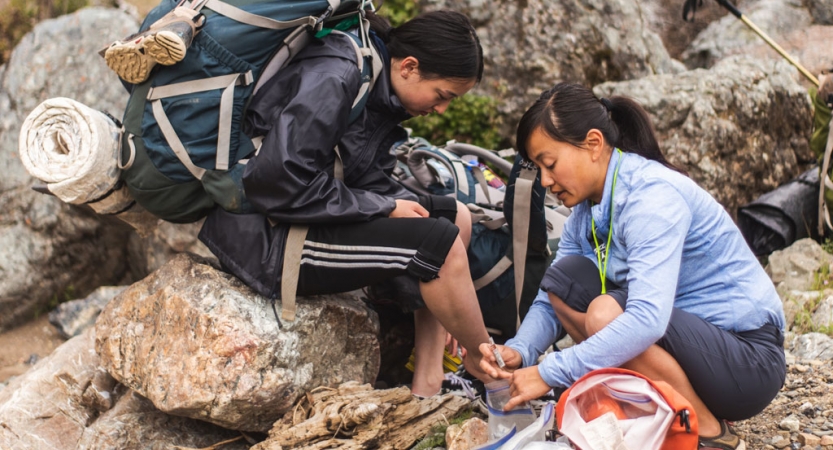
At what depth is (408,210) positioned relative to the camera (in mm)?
3525

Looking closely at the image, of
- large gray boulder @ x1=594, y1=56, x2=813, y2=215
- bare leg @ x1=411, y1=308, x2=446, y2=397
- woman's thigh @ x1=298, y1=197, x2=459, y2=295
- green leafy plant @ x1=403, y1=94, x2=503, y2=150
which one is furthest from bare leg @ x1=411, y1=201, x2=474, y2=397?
green leafy plant @ x1=403, y1=94, x2=503, y2=150

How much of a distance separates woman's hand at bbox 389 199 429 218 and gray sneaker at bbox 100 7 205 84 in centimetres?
114

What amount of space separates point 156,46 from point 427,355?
2.02 metres

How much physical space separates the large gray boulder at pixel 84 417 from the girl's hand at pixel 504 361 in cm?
152

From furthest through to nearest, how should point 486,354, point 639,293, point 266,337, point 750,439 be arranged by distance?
point 266,337 < point 750,439 < point 486,354 < point 639,293

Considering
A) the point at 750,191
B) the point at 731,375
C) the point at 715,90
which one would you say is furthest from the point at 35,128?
the point at 750,191

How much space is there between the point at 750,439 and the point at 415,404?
147 centimetres

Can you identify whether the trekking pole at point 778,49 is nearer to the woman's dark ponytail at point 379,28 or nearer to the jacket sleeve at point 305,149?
the woman's dark ponytail at point 379,28

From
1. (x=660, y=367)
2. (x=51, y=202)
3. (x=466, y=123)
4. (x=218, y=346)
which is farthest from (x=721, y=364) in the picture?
(x=51, y=202)

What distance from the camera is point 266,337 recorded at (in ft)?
11.4

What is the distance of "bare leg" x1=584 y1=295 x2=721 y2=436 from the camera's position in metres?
2.75

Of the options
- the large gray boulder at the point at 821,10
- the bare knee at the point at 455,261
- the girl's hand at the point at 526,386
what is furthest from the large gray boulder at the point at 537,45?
the large gray boulder at the point at 821,10

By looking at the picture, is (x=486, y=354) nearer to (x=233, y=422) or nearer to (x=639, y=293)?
(x=639, y=293)

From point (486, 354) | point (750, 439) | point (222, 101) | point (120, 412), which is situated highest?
point (222, 101)
